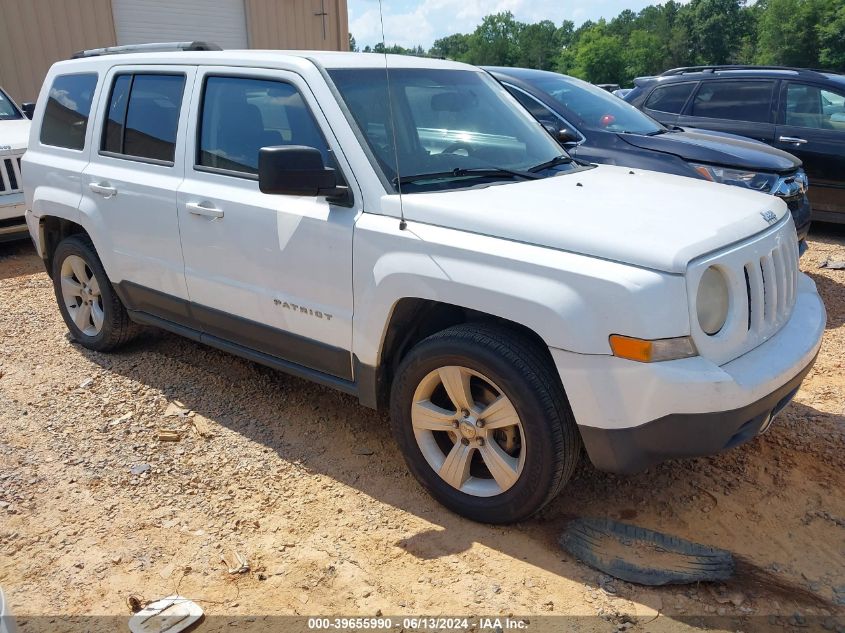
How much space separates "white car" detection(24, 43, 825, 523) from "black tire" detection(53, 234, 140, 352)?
7.9 inches

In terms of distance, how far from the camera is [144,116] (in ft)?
13.9

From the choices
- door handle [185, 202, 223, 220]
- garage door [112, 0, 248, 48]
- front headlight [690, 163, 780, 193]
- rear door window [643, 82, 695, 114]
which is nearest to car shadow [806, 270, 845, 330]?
front headlight [690, 163, 780, 193]

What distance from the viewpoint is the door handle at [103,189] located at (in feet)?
14.1

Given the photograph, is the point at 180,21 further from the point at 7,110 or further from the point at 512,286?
the point at 512,286

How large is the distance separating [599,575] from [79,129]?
4084 millimetres

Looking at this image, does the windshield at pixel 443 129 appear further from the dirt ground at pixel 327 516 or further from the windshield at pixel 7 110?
the windshield at pixel 7 110

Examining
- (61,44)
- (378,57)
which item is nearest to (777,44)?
(61,44)

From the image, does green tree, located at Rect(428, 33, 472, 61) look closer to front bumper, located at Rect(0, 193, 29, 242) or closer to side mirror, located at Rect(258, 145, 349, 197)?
side mirror, located at Rect(258, 145, 349, 197)

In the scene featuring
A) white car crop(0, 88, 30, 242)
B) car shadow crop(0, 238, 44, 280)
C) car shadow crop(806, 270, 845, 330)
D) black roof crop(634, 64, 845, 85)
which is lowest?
car shadow crop(0, 238, 44, 280)

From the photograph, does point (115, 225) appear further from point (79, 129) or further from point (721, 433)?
point (721, 433)

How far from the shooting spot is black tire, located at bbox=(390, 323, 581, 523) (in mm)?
2777

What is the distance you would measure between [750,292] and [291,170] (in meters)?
1.92

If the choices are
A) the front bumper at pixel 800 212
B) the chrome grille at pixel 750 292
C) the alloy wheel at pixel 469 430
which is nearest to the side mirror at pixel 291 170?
the alloy wheel at pixel 469 430

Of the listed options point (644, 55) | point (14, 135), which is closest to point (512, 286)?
point (14, 135)
